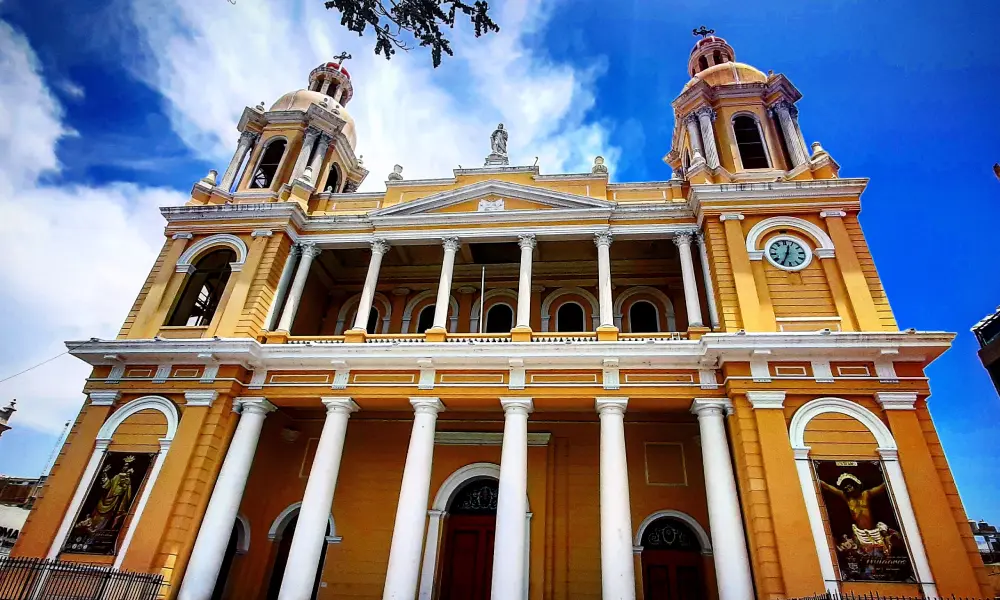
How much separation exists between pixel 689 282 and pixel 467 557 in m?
8.51

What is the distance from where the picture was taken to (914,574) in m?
8.84

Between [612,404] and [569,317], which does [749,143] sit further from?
[612,404]

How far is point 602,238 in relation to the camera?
13938 mm

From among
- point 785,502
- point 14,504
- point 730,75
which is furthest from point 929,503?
point 14,504

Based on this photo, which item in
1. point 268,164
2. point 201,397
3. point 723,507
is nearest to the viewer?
point 723,507

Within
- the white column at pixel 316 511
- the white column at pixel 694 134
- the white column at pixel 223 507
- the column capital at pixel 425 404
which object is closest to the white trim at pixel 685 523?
the column capital at pixel 425 404

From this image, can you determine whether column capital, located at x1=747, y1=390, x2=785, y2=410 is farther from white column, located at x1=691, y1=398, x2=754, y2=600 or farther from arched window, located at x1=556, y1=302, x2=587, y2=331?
arched window, located at x1=556, y1=302, x2=587, y2=331

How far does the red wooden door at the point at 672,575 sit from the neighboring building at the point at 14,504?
21.7 metres

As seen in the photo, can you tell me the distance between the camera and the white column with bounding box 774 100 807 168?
1475 cm

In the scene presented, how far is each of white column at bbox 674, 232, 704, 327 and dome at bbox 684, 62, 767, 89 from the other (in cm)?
648

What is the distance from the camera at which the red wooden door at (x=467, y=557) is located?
41.7 feet

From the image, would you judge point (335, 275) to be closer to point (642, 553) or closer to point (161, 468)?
point (161, 468)

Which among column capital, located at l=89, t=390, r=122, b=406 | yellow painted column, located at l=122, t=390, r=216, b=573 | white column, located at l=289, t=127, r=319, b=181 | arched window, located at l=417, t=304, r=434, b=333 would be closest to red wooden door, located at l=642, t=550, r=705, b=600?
arched window, located at l=417, t=304, r=434, b=333

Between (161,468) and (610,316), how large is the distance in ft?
34.3
